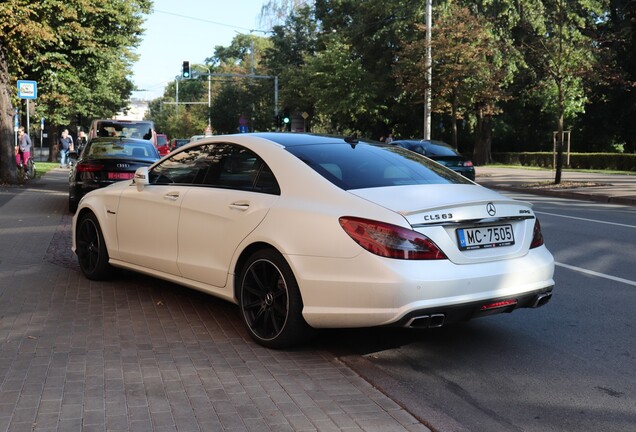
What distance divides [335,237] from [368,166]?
3.22ft

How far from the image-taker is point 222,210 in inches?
218

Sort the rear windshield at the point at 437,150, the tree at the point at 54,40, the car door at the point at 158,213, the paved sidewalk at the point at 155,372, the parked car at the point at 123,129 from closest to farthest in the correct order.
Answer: the paved sidewalk at the point at 155,372 < the car door at the point at 158,213 < the tree at the point at 54,40 < the rear windshield at the point at 437,150 < the parked car at the point at 123,129

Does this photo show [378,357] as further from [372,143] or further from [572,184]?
[572,184]

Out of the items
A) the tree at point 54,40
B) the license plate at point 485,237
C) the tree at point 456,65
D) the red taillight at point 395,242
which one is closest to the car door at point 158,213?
the red taillight at point 395,242

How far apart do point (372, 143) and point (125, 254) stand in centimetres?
255

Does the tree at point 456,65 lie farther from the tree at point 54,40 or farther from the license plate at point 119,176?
the license plate at point 119,176

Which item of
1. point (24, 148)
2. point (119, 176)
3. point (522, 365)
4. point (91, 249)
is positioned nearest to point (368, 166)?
point (522, 365)

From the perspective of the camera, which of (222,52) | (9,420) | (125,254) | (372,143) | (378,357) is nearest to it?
(9,420)

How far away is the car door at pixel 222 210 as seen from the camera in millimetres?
5309

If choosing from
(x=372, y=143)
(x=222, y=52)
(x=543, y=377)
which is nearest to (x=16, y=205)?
(x=372, y=143)

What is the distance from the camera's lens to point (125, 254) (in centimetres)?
674

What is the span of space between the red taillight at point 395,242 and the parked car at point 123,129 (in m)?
18.1

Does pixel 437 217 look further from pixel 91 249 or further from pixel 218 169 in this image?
pixel 91 249

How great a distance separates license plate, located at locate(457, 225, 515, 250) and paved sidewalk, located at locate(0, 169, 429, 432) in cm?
114
